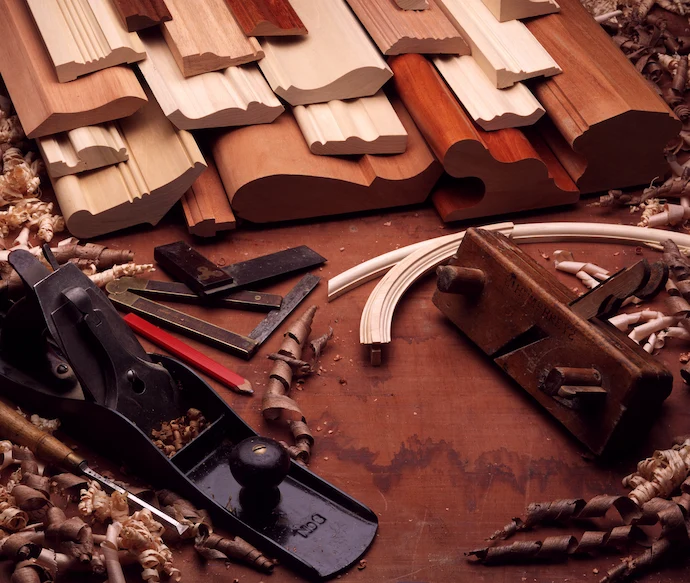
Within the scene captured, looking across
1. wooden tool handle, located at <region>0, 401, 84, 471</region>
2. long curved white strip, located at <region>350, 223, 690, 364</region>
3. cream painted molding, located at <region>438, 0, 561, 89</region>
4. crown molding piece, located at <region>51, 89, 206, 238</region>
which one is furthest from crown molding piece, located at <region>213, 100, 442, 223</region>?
wooden tool handle, located at <region>0, 401, 84, 471</region>

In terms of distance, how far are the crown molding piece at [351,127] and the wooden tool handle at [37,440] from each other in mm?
1251

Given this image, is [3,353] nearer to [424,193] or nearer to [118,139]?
[118,139]

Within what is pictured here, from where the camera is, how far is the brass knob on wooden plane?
2.35m

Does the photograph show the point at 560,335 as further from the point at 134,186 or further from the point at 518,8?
the point at 518,8

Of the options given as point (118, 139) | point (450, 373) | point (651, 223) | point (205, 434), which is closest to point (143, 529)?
point (205, 434)

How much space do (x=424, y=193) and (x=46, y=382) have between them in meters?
1.39

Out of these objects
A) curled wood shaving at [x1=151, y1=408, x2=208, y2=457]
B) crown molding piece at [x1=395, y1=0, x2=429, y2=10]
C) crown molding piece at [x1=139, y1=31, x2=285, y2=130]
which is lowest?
curled wood shaving at [x1=151, y1=408, x2=208, y2=457]

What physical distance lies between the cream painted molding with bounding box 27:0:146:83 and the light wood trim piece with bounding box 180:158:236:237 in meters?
0.48

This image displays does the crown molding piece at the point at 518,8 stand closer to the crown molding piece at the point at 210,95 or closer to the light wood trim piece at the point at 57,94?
the crown molding piece at the point at 210,95

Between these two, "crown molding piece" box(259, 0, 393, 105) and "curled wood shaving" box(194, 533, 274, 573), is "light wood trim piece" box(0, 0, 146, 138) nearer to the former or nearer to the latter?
"crown molding piece" box(259, 0, 393, 105)

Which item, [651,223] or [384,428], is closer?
[384,428]

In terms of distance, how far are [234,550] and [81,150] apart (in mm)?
1395

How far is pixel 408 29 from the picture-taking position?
9.98 ft

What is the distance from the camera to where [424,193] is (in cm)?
296
